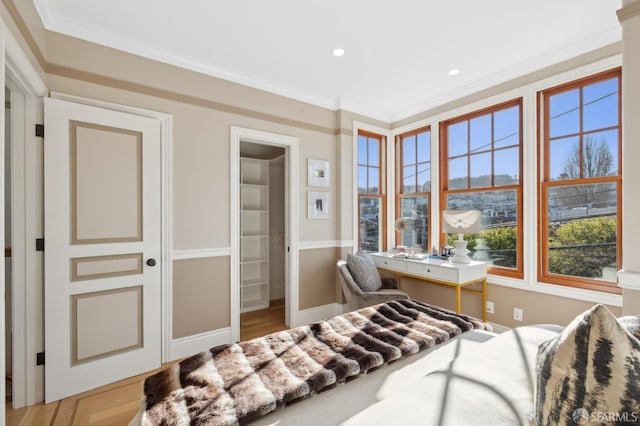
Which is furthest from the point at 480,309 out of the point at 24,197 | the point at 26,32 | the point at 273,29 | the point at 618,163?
the point at 26,32

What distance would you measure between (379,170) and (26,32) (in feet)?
11.8

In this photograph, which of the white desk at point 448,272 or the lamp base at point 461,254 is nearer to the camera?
the white desk at point 448,272

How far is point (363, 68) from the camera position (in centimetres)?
286

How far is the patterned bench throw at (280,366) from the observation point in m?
0.98

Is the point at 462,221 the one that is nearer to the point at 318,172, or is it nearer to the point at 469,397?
the point at 318,172

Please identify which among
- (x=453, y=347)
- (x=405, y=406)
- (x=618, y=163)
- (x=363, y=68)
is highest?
(x=363, y=68)

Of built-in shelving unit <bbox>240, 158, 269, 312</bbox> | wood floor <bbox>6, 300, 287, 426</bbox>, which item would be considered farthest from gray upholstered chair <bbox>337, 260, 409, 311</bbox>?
wood floor <bbox>6, 300, 287, 426</bbox>

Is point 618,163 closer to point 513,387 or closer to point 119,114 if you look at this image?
point 513,387

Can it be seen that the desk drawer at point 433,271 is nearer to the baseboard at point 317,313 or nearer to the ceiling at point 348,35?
the baseboard at point 317,313

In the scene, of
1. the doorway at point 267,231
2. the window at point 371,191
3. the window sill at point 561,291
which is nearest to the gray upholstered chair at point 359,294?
the doorway at point 267,231

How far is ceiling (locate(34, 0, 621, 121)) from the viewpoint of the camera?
2021mm

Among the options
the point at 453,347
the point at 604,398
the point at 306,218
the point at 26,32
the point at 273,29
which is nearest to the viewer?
the point at 604,398

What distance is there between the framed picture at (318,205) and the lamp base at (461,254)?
1.51 m

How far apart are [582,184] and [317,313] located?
9.64ft
